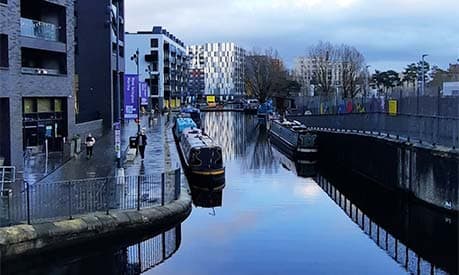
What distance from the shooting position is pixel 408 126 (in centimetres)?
3459

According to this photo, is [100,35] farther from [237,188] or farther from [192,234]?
[192,234]

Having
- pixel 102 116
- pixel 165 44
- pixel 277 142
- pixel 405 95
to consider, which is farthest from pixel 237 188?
pixel 165 44

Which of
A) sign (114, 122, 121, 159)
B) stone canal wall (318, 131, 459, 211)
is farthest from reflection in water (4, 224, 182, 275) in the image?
stone canal wall (318, 131, 459, 211)

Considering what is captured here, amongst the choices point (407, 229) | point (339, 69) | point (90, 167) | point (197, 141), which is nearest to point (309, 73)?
point (339, 69)

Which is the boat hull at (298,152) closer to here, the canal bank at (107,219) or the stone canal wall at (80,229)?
the canal bank at (107,219)

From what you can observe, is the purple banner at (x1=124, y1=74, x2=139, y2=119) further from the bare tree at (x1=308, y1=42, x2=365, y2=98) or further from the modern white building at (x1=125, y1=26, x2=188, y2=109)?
the modern white building at (x1=125, y1=26, x2=188, y2=109)

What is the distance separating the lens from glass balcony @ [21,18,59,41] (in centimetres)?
4131

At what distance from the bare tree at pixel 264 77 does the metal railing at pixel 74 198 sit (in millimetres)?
117935

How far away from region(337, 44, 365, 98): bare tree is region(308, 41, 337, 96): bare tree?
1714 mm

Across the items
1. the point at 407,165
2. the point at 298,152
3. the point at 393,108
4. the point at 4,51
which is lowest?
the point at 298,152

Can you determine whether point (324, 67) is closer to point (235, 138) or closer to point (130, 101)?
point (235, 138)

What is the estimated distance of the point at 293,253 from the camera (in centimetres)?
2217

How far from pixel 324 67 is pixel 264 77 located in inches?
1235

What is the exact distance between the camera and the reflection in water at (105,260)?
19.0m
